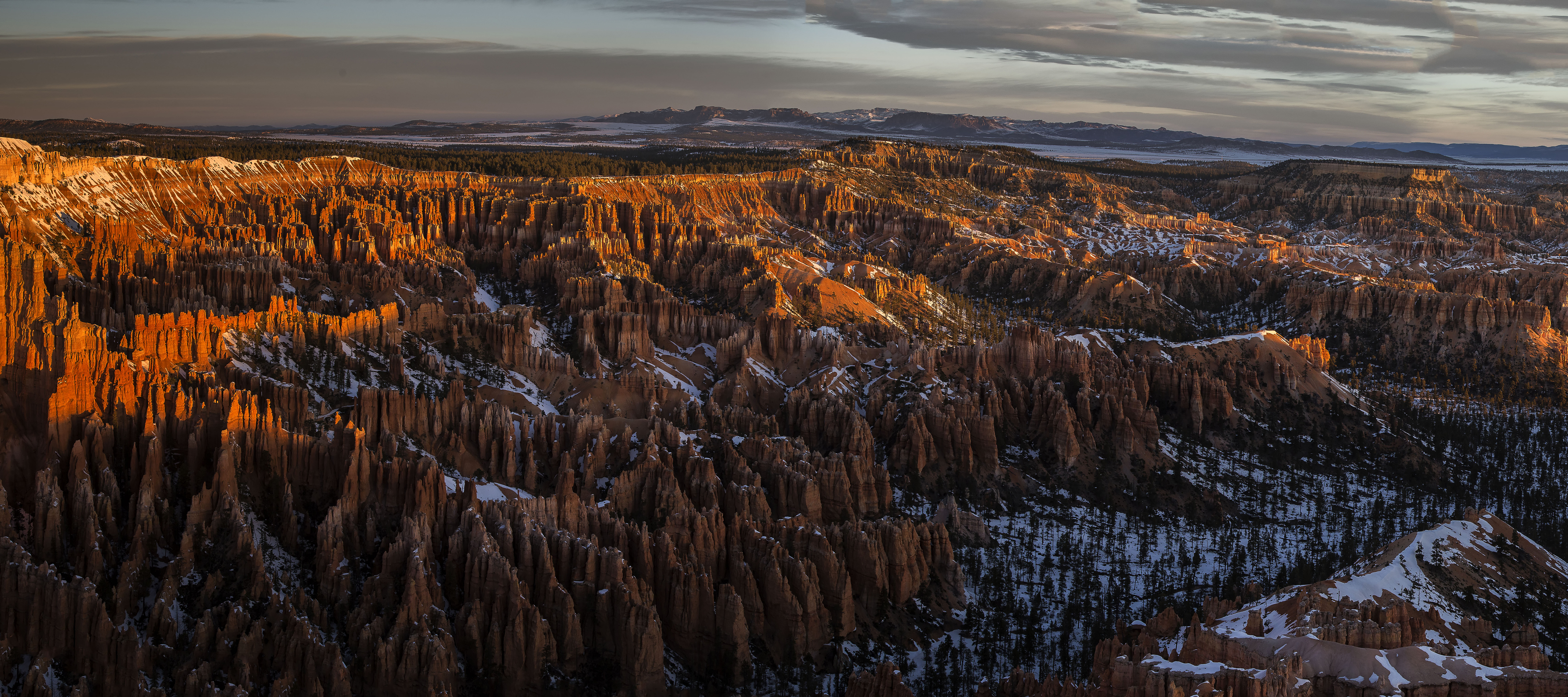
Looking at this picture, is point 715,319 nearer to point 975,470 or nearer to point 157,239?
point 975,470

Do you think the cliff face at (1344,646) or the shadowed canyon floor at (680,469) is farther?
the shadowed canyon floor at (680,469)

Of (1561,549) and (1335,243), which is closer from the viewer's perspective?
(1561,549)

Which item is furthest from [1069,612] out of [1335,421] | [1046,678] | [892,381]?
[1335,421]

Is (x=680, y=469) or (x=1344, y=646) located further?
(x=680, y=469)

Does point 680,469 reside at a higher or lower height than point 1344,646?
lower

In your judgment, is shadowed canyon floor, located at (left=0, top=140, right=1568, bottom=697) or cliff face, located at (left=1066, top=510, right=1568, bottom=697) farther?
shadowed canyon floor, located at (left=0, top=140, right=1568, bottom=697)

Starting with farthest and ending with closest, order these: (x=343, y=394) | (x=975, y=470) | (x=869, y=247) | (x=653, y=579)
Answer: (x=869, y=247) → (x=975, y=470) → (x=343, y=394) → (x=653, y=579)

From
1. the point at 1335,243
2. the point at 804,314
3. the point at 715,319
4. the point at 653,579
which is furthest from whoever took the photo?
the point at 1335,243

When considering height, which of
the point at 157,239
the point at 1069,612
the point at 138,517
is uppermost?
the point at 157,239
